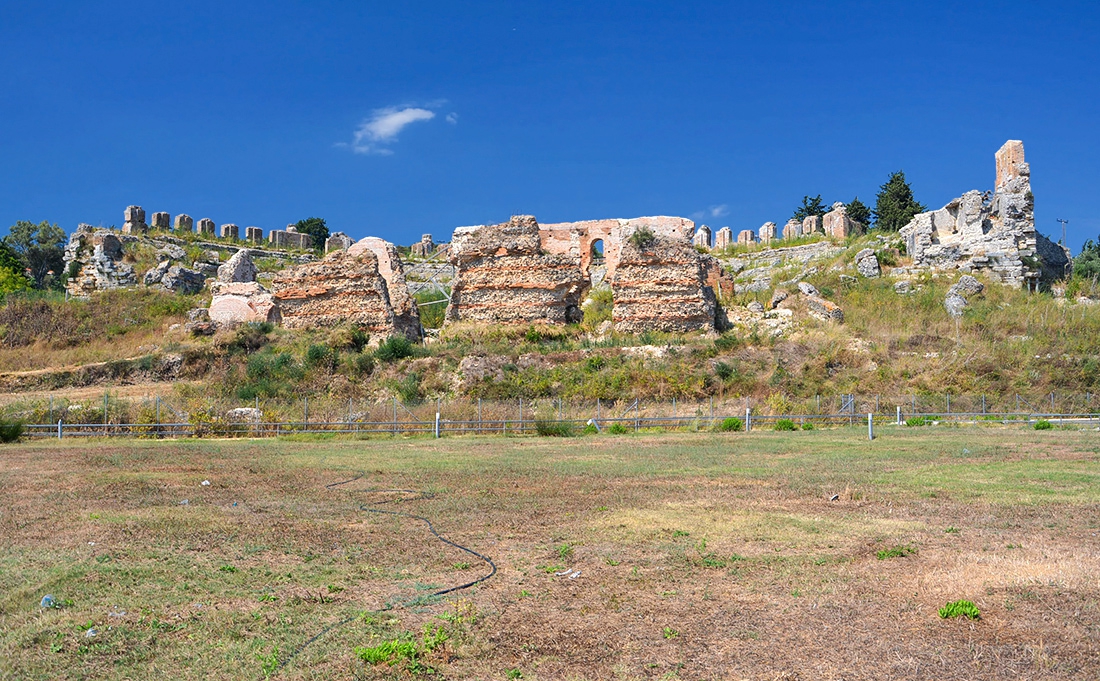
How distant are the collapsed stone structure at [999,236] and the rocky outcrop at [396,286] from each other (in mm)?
26737

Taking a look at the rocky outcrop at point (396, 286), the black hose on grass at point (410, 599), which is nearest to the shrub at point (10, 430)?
the black hose on grass at point (410, 599)

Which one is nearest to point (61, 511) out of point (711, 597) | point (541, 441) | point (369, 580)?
point (369, 580)

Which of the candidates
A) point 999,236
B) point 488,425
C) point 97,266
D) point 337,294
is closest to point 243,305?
point 337,294

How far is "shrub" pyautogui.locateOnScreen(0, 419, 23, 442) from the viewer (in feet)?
79.0

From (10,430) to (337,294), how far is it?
1741 centimetres

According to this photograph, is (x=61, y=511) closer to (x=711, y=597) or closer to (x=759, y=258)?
(x=711, y=597)

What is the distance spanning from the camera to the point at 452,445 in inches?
856

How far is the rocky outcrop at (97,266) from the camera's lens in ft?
161

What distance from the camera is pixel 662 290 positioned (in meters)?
38.7

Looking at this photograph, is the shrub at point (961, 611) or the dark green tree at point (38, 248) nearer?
the shrub at point (961, 611)

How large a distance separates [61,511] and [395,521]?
13.5 feet

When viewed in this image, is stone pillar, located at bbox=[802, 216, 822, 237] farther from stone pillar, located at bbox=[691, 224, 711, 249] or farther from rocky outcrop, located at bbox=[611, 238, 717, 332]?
rocky outcrop, located at bbox=[611, 238, 717, 332]

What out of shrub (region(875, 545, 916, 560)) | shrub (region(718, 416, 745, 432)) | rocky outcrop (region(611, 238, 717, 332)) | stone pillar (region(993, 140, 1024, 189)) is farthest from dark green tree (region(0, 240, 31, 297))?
stone pillar (region(993, 140, 1024, 189))

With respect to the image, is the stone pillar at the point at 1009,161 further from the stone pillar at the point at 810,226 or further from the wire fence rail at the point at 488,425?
the wire fence rail at the point at 488,425
